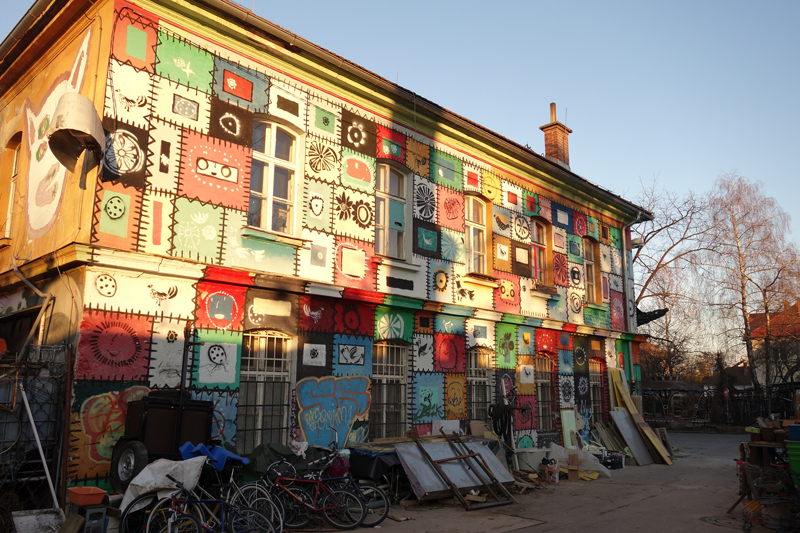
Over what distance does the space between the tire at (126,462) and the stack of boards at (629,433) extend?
1300 centimetres

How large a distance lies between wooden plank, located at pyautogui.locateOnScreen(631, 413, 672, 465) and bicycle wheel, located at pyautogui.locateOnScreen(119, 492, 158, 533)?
14.0 metres

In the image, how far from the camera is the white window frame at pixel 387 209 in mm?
11703

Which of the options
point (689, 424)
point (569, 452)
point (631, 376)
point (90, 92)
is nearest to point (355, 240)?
point (90, 92)

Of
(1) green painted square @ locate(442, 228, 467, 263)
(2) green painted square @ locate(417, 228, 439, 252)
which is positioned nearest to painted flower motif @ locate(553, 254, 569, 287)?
(1) green painted square @ locate(442, 228, 467, 263)

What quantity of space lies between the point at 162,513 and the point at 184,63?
6392 millimetres

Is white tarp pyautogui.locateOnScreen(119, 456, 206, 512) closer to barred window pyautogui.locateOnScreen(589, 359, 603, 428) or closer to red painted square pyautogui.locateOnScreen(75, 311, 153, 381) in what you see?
red painted square pyautogui.locateOnScreen(75, 311, 153, 381)

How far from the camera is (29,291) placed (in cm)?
936

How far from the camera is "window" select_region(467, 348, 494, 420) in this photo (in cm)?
1316

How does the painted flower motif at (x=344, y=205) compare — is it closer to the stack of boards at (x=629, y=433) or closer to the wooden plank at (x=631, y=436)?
the stack of boards at (x=629, y=433)

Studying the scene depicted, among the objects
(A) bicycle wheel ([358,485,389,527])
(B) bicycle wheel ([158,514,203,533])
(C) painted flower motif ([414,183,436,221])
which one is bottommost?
(A) bicycle wheel ([358,485,389,527])

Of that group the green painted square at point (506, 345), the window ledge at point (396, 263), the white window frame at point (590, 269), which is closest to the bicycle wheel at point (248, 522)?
the window ledge at point (396, 263)

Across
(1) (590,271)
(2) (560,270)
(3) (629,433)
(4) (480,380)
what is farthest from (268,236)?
(3) (629,433)

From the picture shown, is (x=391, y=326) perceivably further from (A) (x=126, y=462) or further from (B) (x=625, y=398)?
→ (B) (x=625, y=398)

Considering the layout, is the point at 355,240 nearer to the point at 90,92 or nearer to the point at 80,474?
the point at 90,92
